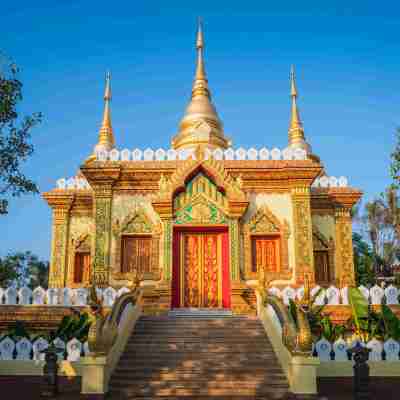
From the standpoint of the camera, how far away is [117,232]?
55.6ft

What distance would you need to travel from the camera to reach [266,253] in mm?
16797

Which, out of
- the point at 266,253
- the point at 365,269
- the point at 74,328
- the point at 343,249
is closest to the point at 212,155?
the point at 266,253

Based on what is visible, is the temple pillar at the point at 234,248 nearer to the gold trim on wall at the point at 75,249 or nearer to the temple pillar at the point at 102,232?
the temple pillar at the point at 102,232

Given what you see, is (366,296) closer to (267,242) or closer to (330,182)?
(267,242)

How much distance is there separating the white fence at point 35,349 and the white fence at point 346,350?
5351mm

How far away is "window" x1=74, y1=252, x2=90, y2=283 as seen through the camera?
18.8m

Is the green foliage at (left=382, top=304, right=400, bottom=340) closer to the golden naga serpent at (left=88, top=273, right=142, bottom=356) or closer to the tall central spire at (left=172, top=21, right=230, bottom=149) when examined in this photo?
the golden naga serpent at (left=88, top=273, right=142, bottom=356)

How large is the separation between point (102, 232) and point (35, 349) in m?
5.55

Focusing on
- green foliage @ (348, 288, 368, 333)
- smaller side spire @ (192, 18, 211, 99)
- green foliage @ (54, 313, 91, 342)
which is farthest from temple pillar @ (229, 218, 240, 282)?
smaller side spire @ (192, 18, 211, 99)

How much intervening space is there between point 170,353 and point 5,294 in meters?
5.19

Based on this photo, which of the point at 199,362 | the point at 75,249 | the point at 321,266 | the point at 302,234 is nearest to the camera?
the point at 199,362

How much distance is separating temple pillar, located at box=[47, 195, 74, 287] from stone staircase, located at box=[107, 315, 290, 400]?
19.9ft

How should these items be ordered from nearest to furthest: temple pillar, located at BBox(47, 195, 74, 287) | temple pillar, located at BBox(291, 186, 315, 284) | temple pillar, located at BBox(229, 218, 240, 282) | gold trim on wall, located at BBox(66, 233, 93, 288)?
temple pillar, located at BBox(229, 218, 240, 282)
temple pillar, located at BBox(291, 186, 315, 284)
gold trim on wall, located at BBox(66, 233, 93, 288)
temple pillar, located at BBox(47, 195, 74, 287)

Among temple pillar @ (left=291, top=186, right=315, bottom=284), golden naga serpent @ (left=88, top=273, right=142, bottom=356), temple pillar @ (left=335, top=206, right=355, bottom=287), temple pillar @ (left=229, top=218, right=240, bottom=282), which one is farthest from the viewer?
temple pillar @ (left=335, top=206, right=355, bottom=287)
